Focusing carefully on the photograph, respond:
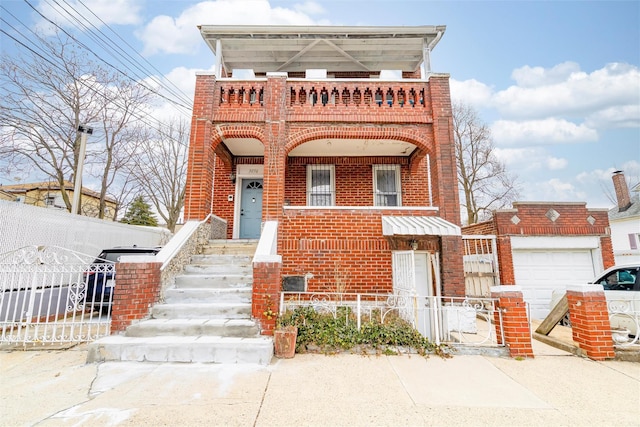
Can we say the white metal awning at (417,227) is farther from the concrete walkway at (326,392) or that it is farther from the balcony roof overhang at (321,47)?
→ the balcony roof overhang at (321,47)

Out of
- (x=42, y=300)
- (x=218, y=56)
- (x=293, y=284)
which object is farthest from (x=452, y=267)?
(x=218, y=56)

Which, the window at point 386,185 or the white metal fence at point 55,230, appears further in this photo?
the window at point 386,185

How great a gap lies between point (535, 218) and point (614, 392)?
6453 millimetres

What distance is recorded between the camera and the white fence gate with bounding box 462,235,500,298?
877cm

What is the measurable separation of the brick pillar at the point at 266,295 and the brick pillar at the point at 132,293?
1.91 metres

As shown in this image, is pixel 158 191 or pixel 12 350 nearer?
pixel 12 350

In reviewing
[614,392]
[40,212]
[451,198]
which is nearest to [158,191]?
[40,212]

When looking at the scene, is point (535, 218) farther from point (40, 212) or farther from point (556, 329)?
point (40, 212)

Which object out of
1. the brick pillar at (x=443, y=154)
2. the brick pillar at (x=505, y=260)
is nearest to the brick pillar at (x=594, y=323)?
the brick pillar at (x=443, y=154)

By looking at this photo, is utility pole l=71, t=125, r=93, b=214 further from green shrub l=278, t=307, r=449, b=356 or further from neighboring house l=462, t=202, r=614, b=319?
neighboring house l=462, t=202, r=614, b=319

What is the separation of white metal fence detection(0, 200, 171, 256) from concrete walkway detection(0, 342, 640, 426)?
123 inches

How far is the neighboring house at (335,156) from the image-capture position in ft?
23.7

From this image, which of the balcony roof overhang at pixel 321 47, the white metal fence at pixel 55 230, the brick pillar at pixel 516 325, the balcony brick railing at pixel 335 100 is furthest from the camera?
the balcony roof overhang at pixel 321 47

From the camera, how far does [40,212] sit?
6.98 meters
